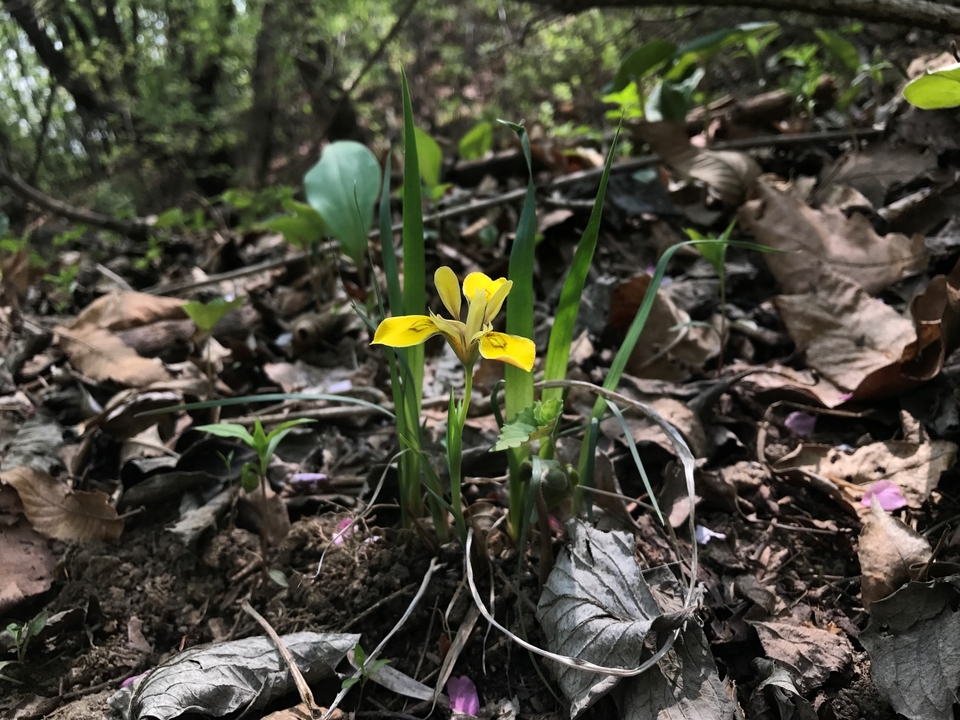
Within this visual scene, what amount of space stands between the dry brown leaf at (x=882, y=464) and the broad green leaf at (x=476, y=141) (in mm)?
1992

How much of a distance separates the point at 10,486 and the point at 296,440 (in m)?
0.59

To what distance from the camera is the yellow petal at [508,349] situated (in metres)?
0.75

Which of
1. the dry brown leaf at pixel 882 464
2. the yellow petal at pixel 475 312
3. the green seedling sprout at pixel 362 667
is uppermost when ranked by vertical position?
the yellow petal at pixel 475 312

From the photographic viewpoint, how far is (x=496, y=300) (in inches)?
32.5

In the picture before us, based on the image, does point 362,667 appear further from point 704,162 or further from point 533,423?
point 704,162

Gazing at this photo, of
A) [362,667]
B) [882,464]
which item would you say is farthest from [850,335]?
[362,667]

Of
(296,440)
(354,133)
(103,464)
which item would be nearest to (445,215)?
(296,440)

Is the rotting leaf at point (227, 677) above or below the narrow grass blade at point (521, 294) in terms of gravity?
below

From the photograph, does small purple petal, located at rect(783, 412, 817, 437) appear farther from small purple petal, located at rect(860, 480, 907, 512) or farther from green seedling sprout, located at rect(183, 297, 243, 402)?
green seedling sprout, located at rect(183, 297, 243, 402)

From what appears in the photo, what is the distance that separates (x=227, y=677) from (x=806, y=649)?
2.94 feet

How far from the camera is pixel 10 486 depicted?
125cm

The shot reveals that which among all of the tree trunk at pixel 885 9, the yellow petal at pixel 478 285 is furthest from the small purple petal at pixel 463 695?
the tree trunk at pixel 885 9

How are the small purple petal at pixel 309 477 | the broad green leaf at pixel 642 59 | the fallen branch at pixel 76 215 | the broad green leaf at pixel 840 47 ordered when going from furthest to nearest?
the fallen branch at pixel 76 215
the broad green leaf at pixel 642 59
the broad green leaf at pixel 840 47
the small purple petal at pixel 309 477

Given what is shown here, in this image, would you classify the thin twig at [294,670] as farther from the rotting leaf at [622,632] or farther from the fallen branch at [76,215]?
the fallen branch at [76,215]
